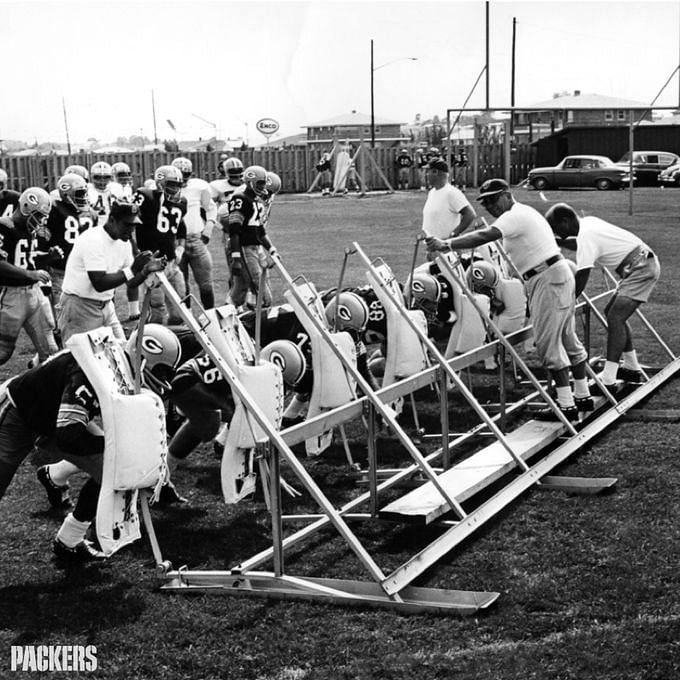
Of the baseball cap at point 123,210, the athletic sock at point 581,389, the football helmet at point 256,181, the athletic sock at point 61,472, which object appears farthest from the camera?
the football helmet at point 256,181

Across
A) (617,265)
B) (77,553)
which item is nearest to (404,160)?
(617,265)

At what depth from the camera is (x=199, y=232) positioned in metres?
15.5

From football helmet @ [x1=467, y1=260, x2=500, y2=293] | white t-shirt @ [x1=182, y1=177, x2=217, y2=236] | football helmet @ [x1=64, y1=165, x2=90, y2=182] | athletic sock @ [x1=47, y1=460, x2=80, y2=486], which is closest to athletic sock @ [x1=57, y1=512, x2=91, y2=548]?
athletic sock @ [x1=47, y1=460, x2=80, y2=486]

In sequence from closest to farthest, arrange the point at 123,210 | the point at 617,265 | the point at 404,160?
the point at 123,210 → the point at 617,265 → the point at 404,160

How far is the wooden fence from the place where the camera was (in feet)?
147

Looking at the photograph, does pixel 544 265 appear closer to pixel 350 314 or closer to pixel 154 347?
pixel 350 314

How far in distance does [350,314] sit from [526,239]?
5.23ft

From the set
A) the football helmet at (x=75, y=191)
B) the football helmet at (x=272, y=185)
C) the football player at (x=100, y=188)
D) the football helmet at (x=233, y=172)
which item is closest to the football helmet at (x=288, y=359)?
the football helmet at (x=75, y=191)

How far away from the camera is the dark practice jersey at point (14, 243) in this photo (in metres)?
11.2

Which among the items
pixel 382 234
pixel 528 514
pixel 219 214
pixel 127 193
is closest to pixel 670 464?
pixel 528 514

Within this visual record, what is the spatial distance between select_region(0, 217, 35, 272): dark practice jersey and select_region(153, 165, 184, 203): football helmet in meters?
Answer: 2.53

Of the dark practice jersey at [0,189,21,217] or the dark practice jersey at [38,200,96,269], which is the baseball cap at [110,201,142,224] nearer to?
the dark practice jersey at [38,200,96,269]

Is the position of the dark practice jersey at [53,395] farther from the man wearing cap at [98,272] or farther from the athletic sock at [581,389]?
the athletic sock at [581,389]

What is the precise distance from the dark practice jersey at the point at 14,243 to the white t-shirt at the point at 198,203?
14.6 ft
